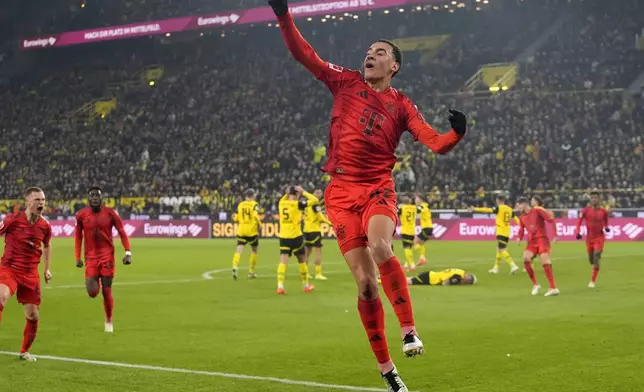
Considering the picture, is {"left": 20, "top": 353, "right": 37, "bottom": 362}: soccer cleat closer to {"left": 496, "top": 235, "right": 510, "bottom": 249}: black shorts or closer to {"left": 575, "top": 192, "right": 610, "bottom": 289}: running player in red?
{"left": 575, "top": 192, "right": 610, "bottom": 289}: running player in red

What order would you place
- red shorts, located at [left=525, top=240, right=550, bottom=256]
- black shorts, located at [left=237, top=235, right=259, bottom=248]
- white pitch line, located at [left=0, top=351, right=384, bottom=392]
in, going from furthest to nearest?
black shorts, located at [left=237, top=235, right=259, bottom=248]
red shorts, located at [left=525, top=240, right=550, bottom=256]
white pitch line, located at [left=0, top=351, right=384, bottom=392]

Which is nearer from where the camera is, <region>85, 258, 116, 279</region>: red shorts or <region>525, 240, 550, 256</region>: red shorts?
<region>85, 258, 116, 279</region>: red shorts

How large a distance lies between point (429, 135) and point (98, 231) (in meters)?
8.69

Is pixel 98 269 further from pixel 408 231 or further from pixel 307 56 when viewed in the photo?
pixel 408 231

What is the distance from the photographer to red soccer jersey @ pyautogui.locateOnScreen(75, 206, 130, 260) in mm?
14320

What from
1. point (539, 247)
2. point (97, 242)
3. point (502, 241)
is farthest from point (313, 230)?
point (97, 242)

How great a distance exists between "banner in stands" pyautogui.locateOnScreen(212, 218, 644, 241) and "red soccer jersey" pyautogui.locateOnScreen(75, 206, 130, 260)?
85.0ft

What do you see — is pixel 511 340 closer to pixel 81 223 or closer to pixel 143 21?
pixel 81 223

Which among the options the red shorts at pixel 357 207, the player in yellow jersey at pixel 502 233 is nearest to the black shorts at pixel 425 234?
the player in yellow jersey at pixel 502 233

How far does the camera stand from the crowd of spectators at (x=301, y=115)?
44.6 meters

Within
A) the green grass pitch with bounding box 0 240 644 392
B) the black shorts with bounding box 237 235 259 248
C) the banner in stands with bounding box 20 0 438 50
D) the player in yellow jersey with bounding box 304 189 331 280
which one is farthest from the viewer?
the banner in stands with bounding box 20 0 438 50

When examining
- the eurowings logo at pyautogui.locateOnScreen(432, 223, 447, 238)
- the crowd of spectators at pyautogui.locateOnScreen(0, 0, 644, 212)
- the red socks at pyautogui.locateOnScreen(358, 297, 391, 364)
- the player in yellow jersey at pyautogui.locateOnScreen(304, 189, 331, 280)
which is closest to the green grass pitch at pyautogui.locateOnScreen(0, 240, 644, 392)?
the player in yellow jersey at pyautogui.locateOnScreen(304, 189, 331, 280)

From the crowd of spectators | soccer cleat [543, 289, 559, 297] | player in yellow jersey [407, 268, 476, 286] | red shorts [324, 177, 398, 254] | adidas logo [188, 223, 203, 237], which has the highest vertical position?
the crowd of spectators

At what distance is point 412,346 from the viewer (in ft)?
21.5
